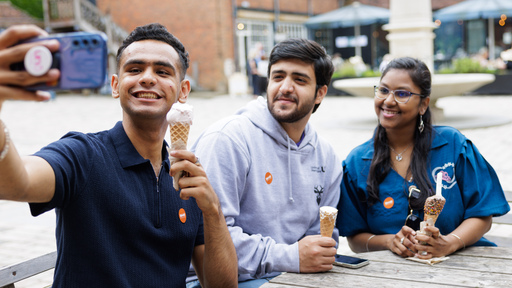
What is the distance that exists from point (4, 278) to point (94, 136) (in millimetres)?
882

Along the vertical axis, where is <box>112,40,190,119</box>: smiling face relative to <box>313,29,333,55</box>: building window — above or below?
below

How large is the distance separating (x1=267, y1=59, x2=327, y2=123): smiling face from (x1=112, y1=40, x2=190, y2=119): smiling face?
72 cm

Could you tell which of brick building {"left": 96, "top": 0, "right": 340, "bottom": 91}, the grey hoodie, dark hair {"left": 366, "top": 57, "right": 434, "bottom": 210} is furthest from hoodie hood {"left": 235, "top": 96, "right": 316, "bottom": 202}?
brick building {"left": 96, "top": 0, "right": 340, "bottom": 91}

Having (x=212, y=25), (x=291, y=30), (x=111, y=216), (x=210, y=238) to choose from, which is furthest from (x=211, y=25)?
(x=111, y=216)

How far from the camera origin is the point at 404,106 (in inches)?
117

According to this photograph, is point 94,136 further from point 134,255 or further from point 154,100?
point 134,255

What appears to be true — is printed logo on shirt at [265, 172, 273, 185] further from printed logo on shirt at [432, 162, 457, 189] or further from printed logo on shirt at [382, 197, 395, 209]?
printed logo on shirt at [432, 162, 457, 189]

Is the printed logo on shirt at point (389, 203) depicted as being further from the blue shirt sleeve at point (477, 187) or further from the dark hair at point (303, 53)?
the dark hair at point (303, 53)

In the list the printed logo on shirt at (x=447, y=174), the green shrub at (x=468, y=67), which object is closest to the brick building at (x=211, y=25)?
A: the green shrub at (x=468, y=67)

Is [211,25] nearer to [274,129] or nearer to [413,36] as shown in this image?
[413,36]

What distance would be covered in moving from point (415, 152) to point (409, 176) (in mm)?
138

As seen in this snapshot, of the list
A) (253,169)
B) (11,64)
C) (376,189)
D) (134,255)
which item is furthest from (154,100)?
(376,189)

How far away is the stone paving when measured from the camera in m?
5.20

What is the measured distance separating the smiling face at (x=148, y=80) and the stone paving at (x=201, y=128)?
2.57 meters
